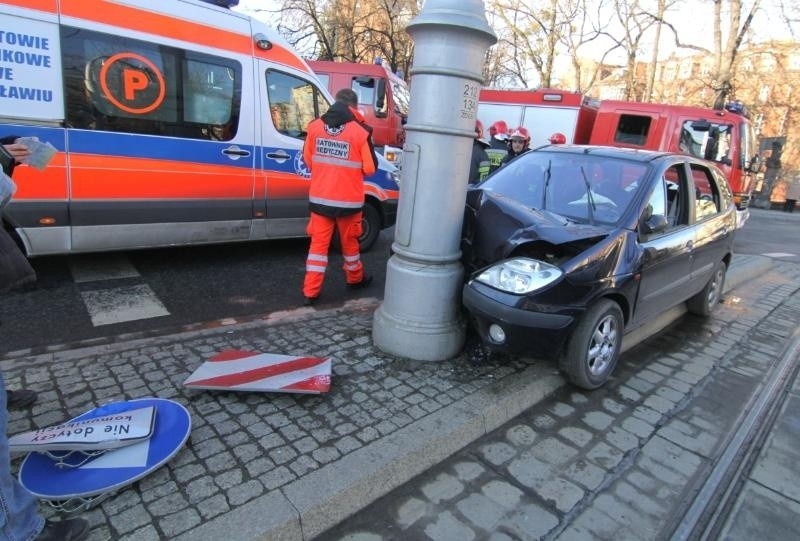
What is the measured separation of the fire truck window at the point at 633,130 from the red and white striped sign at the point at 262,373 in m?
10.1

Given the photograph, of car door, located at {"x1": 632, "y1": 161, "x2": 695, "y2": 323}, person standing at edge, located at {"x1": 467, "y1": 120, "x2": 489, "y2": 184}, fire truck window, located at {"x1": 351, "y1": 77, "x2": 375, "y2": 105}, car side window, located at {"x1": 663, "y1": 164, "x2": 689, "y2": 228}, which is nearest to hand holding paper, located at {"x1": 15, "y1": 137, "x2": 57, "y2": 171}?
car door, located at {"x1": 632, "y1": 161, "x2": 695, "y2": 323}

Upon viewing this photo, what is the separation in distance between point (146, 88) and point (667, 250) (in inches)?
185

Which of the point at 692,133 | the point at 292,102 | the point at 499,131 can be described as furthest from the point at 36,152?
the point at 692,133

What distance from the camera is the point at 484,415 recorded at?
3.05 meters

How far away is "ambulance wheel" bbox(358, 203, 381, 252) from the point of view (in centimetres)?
646

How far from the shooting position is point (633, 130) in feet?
36.6

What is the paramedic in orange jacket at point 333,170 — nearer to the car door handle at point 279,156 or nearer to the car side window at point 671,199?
the car door handle at point 279,156

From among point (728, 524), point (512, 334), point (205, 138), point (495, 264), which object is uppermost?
point (205, 138)

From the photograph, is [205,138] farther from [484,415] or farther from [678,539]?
[678,539]

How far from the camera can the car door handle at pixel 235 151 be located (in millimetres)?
5219

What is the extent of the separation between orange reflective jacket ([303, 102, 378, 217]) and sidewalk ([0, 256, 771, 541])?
1122 millimetres

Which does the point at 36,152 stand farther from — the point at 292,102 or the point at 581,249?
the point at 292,102

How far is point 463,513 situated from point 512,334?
118cm

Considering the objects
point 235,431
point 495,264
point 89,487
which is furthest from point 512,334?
point 89,487
